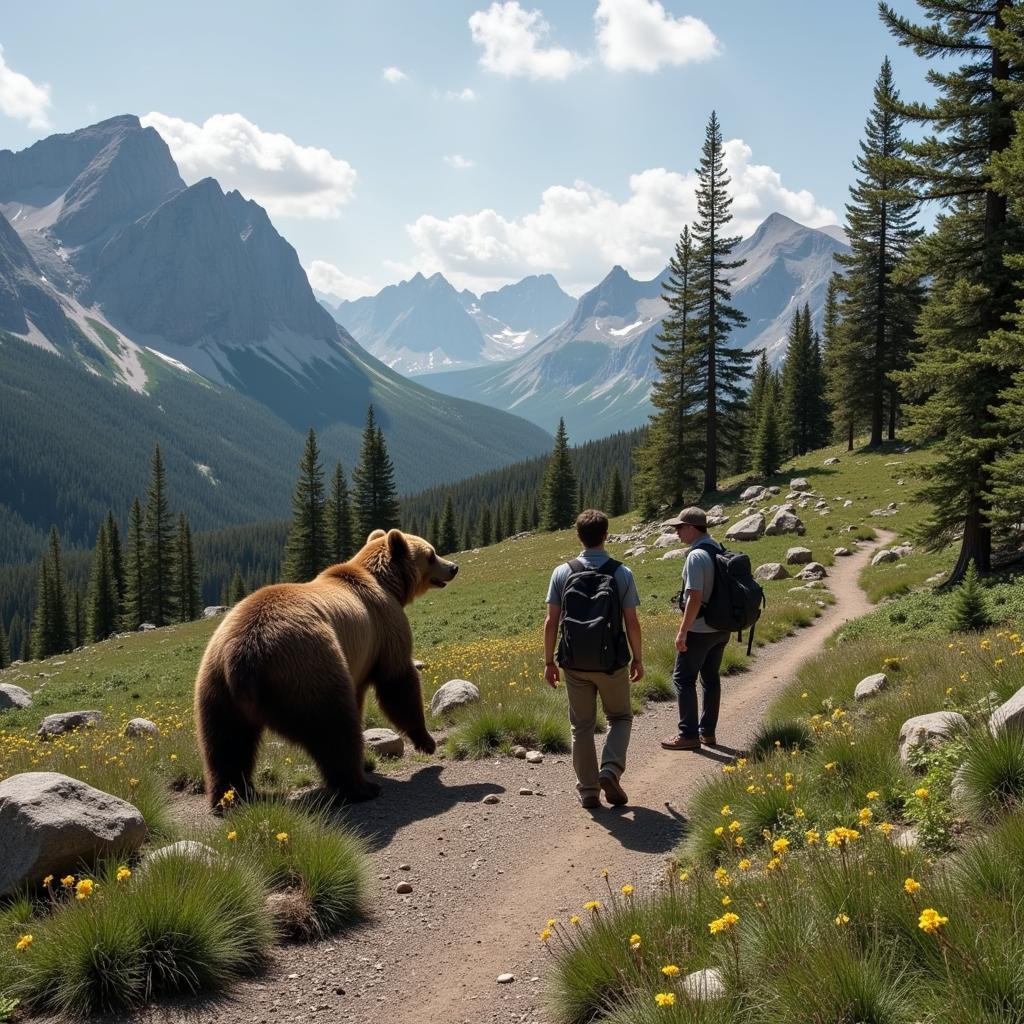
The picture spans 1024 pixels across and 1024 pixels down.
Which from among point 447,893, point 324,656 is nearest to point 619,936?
point 447,893

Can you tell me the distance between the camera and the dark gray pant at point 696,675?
894 centimetres

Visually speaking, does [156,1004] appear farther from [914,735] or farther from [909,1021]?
[914,735]

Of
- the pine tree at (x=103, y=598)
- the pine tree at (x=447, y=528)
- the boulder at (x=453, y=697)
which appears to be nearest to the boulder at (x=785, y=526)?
the boulder at (x=453, y=697)

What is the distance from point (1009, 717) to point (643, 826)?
3023 millimetres

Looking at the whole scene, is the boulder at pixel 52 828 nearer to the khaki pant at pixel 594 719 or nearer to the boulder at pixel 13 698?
the khaki pant at pixel 594 719

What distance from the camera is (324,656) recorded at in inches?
262

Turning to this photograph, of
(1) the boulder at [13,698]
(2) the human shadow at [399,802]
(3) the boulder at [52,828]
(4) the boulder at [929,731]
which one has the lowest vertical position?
(1) the boulder at [13,698]

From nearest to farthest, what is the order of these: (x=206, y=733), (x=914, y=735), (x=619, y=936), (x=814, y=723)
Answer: (x=619, y=936) < (x=914, y=735) < (x=206, y=733) < (x=814, y=723)

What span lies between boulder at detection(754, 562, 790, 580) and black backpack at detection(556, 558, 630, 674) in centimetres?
1933

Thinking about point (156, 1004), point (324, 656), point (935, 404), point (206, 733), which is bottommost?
point (156, 1004)

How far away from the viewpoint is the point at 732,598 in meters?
8.66

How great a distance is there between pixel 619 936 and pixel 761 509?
36224 mm

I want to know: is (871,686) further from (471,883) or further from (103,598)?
(103,598)

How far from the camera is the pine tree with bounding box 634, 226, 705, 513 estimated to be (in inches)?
1794
